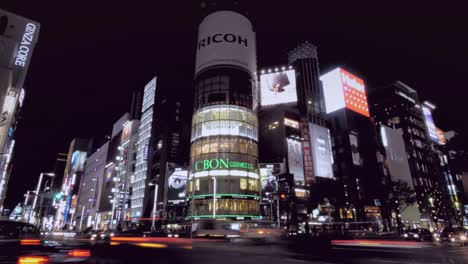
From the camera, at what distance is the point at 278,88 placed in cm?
7544

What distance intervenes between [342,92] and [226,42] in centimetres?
5823

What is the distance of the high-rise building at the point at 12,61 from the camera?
44.2m

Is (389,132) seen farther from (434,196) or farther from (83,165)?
(83,165)

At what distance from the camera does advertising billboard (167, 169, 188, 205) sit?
211 feet

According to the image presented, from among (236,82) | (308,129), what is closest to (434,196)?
(308,129)

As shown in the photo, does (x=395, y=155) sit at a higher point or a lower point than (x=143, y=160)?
higher

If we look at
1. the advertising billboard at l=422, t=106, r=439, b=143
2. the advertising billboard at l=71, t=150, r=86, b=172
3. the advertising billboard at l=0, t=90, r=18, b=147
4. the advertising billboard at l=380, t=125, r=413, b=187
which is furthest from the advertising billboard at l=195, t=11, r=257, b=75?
the advertising billboard at l=71, t=150, r=86, b=172

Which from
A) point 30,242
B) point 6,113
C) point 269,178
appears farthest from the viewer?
point 269,178

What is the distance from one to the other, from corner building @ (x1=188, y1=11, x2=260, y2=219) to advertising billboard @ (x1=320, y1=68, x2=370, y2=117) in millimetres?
50075

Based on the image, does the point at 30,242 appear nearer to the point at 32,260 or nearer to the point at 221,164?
the point at 32,260

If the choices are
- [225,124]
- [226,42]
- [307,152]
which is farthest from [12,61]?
[307,152]

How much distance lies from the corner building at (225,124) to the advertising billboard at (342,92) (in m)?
50.1

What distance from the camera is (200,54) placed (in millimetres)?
63094

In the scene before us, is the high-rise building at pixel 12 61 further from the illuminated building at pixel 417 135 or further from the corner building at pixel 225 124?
the illuminated building at pixel 417 135
